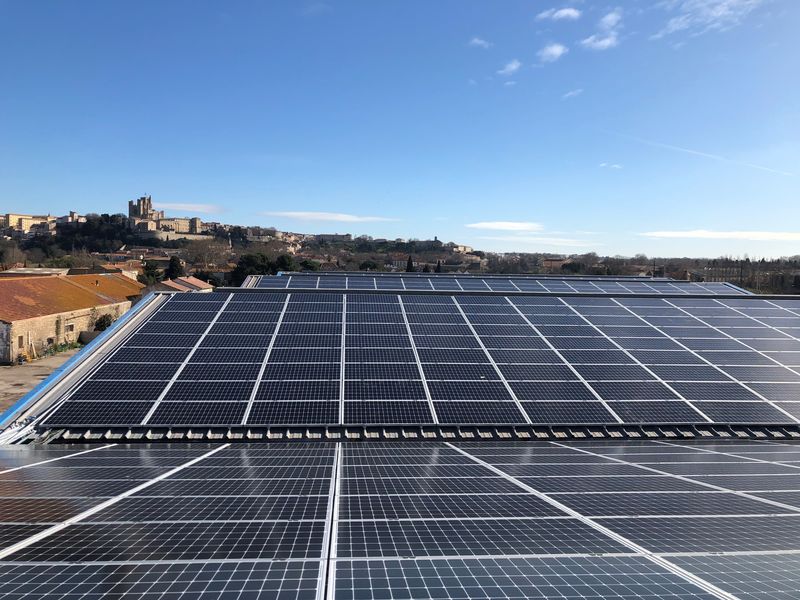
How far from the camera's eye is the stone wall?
4647 cm

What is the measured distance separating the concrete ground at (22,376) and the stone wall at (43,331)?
64.5 inches

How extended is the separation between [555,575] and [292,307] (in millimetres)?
20255

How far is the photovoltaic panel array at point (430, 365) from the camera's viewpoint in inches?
698

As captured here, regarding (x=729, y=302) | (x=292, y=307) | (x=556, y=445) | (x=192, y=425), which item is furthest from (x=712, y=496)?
(x=729, y=302)

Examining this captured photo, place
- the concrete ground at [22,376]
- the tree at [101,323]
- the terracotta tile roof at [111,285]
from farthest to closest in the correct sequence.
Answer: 1. the terracotta tile roof at [111,285]
2. the tree at [101,323]
3. the concrete ground at [22,376]

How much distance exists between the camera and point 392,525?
9.06 meters

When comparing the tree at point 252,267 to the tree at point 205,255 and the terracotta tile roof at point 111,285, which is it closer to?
the terracotta tile roof at point 111,285

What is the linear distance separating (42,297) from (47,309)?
4.00 metres

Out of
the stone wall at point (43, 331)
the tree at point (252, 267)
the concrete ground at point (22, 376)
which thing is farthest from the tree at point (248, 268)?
the concrete ground at point (22, 376)

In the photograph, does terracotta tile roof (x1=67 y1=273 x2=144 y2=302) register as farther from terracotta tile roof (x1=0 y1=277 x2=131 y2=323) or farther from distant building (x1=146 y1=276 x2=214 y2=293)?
distant building (x1=146 y1=276 x2=214 y2=293)

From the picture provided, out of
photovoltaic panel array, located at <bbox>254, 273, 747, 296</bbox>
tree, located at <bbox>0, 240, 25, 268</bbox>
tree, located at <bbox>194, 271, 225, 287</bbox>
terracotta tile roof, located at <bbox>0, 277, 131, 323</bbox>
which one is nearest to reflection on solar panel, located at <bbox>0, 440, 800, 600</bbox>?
photovoltaic panel array, located at <bbox>254, 273, 747, 296</bbox>

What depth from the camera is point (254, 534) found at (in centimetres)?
853

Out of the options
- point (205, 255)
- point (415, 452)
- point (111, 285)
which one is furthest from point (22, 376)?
point (205, 255)

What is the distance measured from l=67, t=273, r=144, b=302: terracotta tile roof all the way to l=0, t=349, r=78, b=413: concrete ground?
68.7 feet
